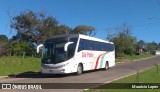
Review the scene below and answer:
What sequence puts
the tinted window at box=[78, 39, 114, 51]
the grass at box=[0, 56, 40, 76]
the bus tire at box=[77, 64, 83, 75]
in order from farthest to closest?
the grass at box=[0, 56, 40, 76]
the tinted window at box=[78, 39, 114, 51]
the bus tire at box=[77, 64, 83, 75]

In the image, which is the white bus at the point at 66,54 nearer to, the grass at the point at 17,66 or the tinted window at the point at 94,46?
the tinted window at the point at 94,46

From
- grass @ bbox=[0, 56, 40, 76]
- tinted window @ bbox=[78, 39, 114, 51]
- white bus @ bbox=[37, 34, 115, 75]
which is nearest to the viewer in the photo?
white bus @ bbox=[37, 34, 115, 75]

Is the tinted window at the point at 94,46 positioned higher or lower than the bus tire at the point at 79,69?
higher

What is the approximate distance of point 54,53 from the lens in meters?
24.2

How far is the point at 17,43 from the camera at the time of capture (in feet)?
176

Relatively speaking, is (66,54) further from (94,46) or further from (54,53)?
(94,46)

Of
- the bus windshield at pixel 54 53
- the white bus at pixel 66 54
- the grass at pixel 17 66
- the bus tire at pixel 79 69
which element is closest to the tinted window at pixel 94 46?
the white bus at pixel 66 54

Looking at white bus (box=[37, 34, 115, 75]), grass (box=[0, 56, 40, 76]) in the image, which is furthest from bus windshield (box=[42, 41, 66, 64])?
grass (box=[0, 56, 40, 76])

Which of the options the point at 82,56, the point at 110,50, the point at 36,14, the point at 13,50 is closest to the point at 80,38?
the point at 82,56

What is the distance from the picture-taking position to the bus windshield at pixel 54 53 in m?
24.0

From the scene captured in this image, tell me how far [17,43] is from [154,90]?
41553 mm

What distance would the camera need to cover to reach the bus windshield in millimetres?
24031

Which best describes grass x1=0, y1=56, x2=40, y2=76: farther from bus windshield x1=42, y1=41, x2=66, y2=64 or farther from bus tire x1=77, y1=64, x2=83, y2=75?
bus tire x1=77, y1=64, x2=83, y2=75

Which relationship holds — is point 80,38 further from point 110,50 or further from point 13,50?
point 13,50
